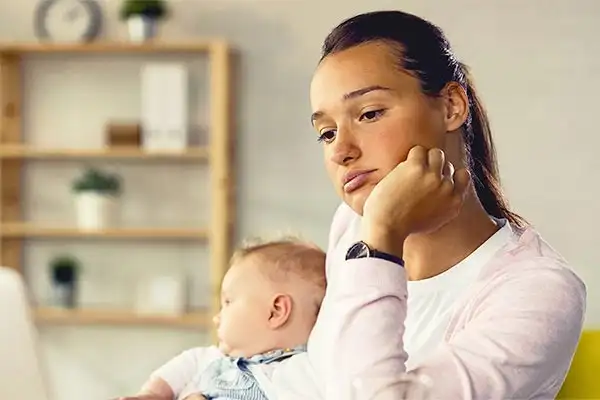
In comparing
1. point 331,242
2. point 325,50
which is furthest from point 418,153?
point 331,242

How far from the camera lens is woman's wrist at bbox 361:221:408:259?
1014 mm

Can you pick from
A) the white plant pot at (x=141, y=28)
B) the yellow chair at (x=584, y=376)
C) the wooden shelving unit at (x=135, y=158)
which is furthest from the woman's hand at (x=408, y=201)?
the white plant pot at (x=141, y=28)

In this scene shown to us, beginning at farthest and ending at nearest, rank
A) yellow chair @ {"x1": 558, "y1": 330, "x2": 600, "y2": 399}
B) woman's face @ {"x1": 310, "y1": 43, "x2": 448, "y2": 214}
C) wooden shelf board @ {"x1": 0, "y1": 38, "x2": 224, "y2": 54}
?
wooden shelf board @ {"x1": 0, "y1": 38, "x2": 224, "y2": 54}
yellow chair @ {"x1": 558, "y1": 330, "x2": 600, "y2": 399}
woman's face @ {"x1": 310, "y1": 43, "x2": 448, "y2": 214}

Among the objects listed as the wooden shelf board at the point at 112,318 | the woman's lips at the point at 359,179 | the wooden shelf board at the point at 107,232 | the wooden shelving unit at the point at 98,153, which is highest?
the woman's lips at the point at 359,179

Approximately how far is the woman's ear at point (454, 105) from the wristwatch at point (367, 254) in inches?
7.8

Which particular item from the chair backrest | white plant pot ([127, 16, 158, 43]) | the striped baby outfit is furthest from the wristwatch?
white plant pot ([127, 16, 158, 43])

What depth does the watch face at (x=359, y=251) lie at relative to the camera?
1015 mm

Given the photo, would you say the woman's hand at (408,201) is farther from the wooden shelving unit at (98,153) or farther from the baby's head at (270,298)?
the wooden shelving unit at (98,153)

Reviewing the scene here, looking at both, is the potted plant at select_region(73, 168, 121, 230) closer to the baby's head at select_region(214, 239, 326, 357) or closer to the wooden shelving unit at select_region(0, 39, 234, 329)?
the wooden shelving unit at select_region(0, 39, 234, 329)

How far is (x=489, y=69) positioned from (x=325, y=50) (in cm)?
225

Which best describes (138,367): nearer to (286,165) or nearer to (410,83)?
(286,165)

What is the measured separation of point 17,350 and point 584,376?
89cm

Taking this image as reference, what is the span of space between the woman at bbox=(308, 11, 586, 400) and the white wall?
2.13 metres

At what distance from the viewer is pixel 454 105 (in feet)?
3.77
